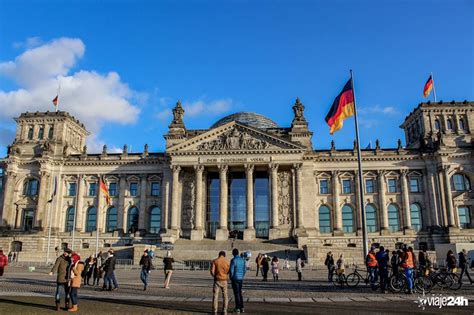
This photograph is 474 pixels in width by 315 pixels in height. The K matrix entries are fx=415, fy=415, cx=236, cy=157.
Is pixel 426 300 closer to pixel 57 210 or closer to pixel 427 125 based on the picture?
pixel 427 125

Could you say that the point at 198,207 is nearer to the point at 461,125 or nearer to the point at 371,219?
the point at 371,219

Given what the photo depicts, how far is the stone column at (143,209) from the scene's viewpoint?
67500 millimetres

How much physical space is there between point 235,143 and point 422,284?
148ft

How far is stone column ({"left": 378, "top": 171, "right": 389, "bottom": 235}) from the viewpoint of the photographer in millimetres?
64338

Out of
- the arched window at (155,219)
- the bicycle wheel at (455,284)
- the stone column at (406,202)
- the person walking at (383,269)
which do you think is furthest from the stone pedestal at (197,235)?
the bicycle wheel at (455,284)

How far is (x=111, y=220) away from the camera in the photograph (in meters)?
69.6

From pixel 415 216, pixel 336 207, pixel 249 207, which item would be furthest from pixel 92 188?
pixel 415 216

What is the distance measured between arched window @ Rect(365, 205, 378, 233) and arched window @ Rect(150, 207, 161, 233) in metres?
33.4

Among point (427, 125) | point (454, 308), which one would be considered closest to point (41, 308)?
point (454, 308)

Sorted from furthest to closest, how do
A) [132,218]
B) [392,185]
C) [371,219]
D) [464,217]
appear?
1. [132,218]
2. [392,185]
3. [371,219]
4. [464,217]

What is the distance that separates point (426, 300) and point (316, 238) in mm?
44871

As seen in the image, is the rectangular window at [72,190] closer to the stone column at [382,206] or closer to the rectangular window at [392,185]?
the stone column at [382,206]

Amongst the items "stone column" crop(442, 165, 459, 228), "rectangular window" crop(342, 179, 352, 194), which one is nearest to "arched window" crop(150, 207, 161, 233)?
"rectangular window" crop(342, 179, 352, 194)

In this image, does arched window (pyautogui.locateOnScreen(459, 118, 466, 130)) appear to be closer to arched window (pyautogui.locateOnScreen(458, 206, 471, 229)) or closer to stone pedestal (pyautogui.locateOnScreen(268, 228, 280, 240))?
arched window (pyautogui.locateOnScreen(458, 206, 471, 229))
